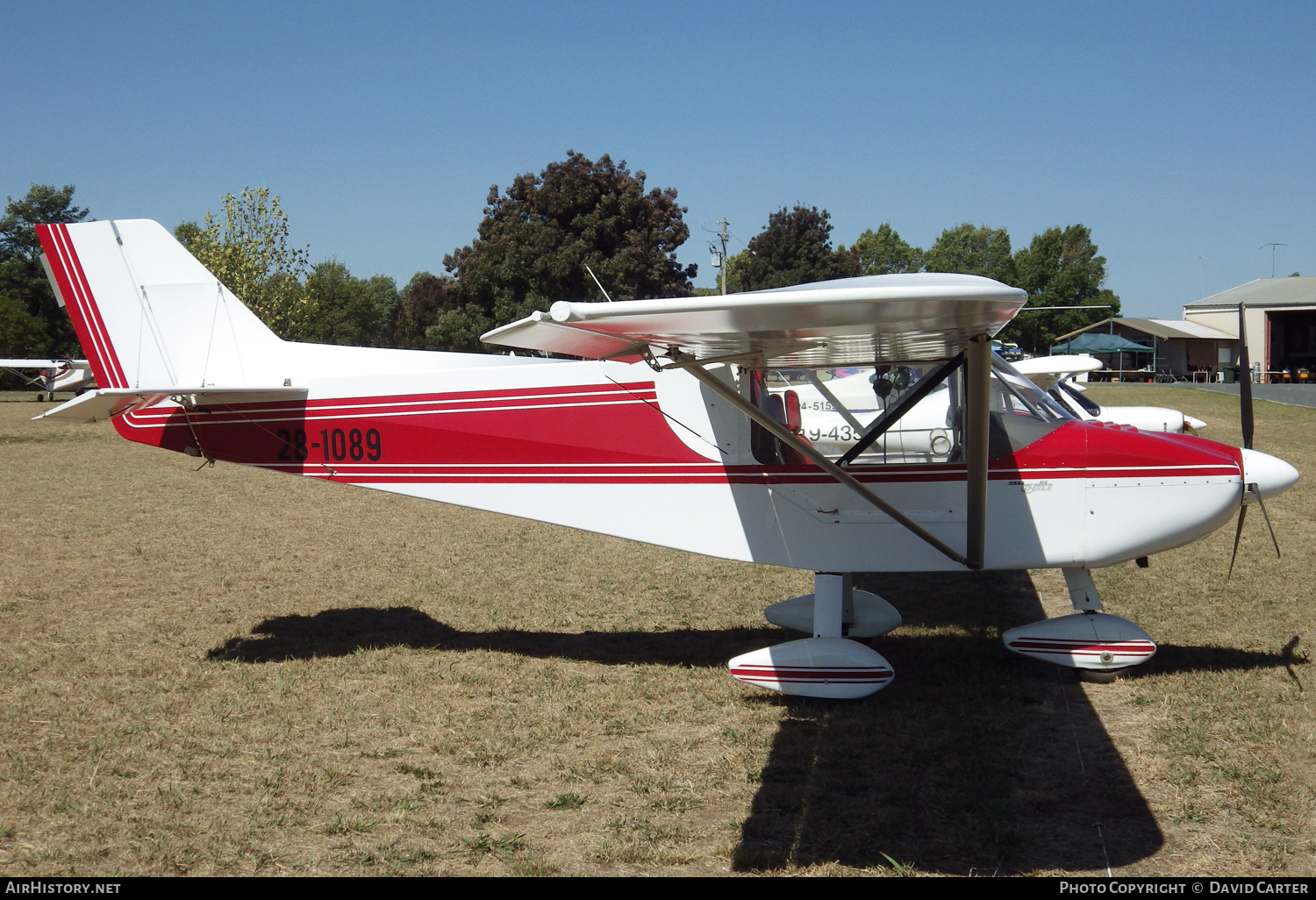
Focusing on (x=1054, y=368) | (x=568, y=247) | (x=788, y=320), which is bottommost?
(x=1054, y=368)

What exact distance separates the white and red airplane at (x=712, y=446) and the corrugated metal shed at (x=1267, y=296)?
2605 inches

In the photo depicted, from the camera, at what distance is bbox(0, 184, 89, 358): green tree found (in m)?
53.9

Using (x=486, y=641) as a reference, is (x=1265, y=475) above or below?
above

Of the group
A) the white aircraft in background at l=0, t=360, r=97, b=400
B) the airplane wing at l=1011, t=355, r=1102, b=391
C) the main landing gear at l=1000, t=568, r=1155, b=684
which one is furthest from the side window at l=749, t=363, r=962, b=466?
the white aircraft in background at l=0, t=360, r=97, b=400

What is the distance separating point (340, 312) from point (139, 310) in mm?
66659

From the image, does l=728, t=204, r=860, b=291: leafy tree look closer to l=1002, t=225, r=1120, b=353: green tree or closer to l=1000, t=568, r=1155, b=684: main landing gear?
l=1002, t=225, r=1120, b=353: green tree

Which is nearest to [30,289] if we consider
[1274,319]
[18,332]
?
[18,332]

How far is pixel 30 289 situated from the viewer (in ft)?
189

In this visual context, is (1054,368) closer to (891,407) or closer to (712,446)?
(891,407)

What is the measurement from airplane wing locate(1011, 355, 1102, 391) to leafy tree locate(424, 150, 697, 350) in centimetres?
1868

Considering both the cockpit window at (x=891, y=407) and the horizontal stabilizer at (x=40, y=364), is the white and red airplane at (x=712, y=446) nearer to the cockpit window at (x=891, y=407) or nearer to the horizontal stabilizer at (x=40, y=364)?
the cockpit window at (x=891, y=407)

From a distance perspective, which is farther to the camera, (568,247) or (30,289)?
(30,289)

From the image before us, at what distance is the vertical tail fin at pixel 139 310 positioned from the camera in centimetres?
629

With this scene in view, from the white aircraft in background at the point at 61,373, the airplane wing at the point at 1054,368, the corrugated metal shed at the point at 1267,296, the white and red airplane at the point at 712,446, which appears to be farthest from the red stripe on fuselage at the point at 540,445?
the corrugated metal shed at the point at 1267,296
